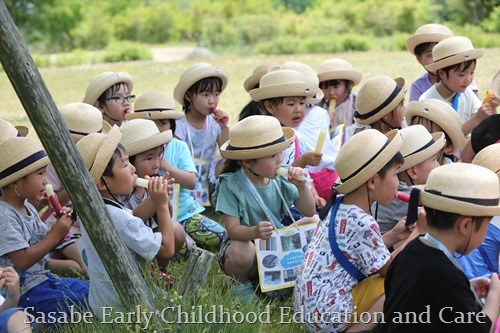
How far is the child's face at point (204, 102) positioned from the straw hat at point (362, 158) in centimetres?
276

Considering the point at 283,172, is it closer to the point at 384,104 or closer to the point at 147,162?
the point at 147,162

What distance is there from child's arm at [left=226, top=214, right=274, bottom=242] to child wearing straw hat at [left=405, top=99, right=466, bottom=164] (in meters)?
1.51

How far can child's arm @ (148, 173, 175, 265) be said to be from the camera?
14.3ft

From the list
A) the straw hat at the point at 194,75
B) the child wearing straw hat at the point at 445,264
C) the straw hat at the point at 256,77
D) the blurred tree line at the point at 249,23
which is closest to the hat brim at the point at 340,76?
the straw hat at the point at 256,77

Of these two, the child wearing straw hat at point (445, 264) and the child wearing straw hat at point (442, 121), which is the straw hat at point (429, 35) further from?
the child wearing straw hat at point (445, 264)

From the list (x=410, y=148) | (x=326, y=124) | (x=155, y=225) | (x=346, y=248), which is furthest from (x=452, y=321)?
(x=326, y=124)

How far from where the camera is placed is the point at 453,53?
6.65m

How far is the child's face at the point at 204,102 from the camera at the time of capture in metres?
6.64

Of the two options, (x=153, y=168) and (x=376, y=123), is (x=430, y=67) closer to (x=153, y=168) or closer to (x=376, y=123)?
(x=376, y=123)

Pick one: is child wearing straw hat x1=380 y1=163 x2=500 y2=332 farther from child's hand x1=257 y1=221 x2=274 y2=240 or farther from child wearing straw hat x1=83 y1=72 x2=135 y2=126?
child wearing straw hat x1=83 y1=72 x2=135 y2=126

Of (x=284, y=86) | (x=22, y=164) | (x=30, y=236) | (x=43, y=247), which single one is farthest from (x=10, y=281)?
(x=284, y=86)

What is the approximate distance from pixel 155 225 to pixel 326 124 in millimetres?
2057

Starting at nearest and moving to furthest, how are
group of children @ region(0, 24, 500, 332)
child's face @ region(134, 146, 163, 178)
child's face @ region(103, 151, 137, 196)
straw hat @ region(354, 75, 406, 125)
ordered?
group of children @ region(0, 24, 500, 332) < child's face @ region(103, 151, 137, 196) < child's face @ region(134, 146, 163, 178) < straw hat @ region(354, 75, 406, 125)

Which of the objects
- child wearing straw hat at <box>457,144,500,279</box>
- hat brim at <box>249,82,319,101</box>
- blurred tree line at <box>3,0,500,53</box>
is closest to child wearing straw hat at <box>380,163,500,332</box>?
child wearing straw hat at <box>457,144,500,279</box>
